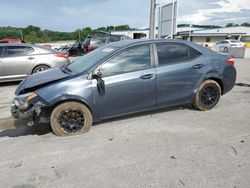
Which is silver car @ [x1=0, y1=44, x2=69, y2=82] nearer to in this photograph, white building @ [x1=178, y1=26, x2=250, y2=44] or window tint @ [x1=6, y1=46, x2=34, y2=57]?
window tint @ [x1=6, y1=46, x2=34, y2=57]

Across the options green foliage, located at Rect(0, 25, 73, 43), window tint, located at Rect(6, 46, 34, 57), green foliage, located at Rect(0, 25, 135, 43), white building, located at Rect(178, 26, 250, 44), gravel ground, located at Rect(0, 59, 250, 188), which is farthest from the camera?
green foliage, located at Rect(0, 25, 135, 43)

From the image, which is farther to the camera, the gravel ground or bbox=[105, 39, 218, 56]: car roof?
bbox=[105, 39, 218, 56]: car roof

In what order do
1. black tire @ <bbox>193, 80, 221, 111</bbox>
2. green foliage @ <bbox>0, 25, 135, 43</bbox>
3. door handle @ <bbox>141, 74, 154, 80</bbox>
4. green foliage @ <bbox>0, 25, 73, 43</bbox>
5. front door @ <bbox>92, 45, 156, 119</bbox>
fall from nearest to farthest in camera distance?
front door @ <bbox>92, 45, 156, 119</bbox> → door handle @ <bbox>141, 74, 154, 80</bbox> → black tire @ <bbox>193, 80, 221, 111</bbox> → green foliage @ <bbox>0, 25, 73, 43</bbox> → green foliage @ <bbox>0, 25, 135, 43</bbox>

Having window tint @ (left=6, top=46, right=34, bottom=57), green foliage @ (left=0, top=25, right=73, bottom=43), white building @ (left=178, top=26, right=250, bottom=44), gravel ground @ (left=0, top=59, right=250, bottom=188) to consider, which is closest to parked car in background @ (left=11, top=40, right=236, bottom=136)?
gravel ground @ (left=0, top=59, right=250, bottom=188)

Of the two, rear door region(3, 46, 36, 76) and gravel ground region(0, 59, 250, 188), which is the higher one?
rear door region(3, 46, 36, 76)

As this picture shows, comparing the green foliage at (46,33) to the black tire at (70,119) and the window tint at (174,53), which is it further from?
the black tire at (70,119)

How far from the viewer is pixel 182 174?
2.85 meters

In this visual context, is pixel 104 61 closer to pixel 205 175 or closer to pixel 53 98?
pixel 53 98

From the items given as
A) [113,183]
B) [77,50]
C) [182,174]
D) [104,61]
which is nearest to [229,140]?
[182,174]

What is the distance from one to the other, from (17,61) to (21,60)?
0.13 meters

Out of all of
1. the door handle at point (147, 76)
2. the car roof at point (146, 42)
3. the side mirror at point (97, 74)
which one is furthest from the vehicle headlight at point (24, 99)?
the door handle at point (147, 76)

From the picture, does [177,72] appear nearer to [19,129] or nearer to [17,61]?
[19,129]

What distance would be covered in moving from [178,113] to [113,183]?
2.66 metres

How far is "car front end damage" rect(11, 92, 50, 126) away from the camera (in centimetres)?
387
